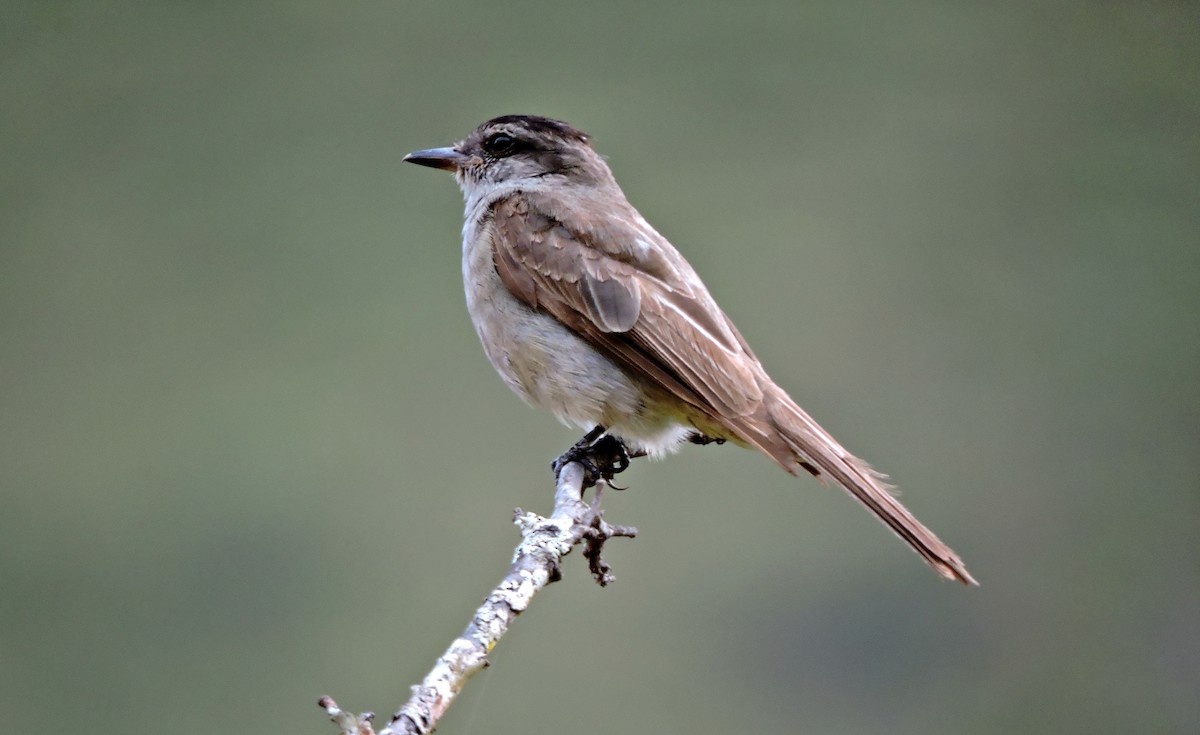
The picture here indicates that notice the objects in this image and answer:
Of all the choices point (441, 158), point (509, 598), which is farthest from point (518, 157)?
point (509, 598)

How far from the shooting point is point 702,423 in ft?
15.4

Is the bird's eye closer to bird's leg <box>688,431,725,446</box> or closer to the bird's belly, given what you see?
the bird's belly

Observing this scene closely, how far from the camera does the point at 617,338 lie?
15.6 feet

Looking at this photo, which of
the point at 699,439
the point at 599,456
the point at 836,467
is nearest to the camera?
the point at 836,467

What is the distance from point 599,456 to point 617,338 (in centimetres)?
50

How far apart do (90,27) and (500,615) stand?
17.1m

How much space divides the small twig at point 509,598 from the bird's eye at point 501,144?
64.1 inches

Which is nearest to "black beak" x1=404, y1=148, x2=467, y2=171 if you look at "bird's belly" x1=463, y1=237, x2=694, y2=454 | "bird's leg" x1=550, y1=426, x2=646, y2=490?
"bird's belly" x1=463, y1=237, x2=694, y2=454

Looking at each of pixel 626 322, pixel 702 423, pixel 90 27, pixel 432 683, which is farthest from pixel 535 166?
pixel 90 27

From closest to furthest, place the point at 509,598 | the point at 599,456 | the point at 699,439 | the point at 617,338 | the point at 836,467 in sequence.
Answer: the point at 509,598 < the point at 836,467 < the point at 617,338 < the point at 599,456 < the point at 699,439

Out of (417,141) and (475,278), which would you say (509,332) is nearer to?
(475,278)

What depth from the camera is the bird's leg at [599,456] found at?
4875 mm

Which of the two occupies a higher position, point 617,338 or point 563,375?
point 617,338

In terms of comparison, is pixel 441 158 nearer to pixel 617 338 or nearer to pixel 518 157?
pixel 518 157
